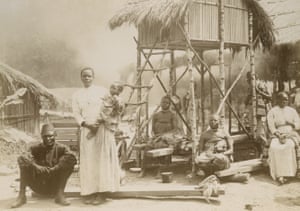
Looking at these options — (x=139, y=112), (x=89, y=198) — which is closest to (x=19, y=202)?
(x=89, y=198)

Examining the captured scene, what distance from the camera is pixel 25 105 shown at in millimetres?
9039

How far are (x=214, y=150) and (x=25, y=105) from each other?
473 centimetres

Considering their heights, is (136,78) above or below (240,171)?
above

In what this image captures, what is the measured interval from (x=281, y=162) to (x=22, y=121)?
17.5ft

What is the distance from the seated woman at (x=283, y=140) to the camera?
18.0 feet

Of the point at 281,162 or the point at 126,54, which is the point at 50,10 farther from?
the point at 281,162

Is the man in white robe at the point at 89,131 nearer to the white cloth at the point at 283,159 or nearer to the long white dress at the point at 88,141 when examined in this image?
the long white dress at the point at 88,141

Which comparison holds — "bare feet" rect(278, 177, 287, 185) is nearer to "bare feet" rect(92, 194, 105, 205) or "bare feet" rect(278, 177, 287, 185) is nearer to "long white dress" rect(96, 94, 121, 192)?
"long white dress" rect(96, 94, 121, 192)

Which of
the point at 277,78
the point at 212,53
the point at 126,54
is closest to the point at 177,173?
the point at 126,54

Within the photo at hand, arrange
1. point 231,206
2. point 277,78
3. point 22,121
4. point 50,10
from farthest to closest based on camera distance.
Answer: point 22,121
point 277,78
point 50,10
point 231,206

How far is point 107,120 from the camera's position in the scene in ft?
15.3

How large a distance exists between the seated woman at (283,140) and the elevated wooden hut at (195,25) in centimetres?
79

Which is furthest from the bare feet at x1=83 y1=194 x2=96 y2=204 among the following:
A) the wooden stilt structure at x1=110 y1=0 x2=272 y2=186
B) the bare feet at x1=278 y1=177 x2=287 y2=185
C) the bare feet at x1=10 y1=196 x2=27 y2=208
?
the bare feet at x1=278 y1=177 x2=287 y2=185

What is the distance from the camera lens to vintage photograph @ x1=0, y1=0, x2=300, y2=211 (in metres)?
4.63
